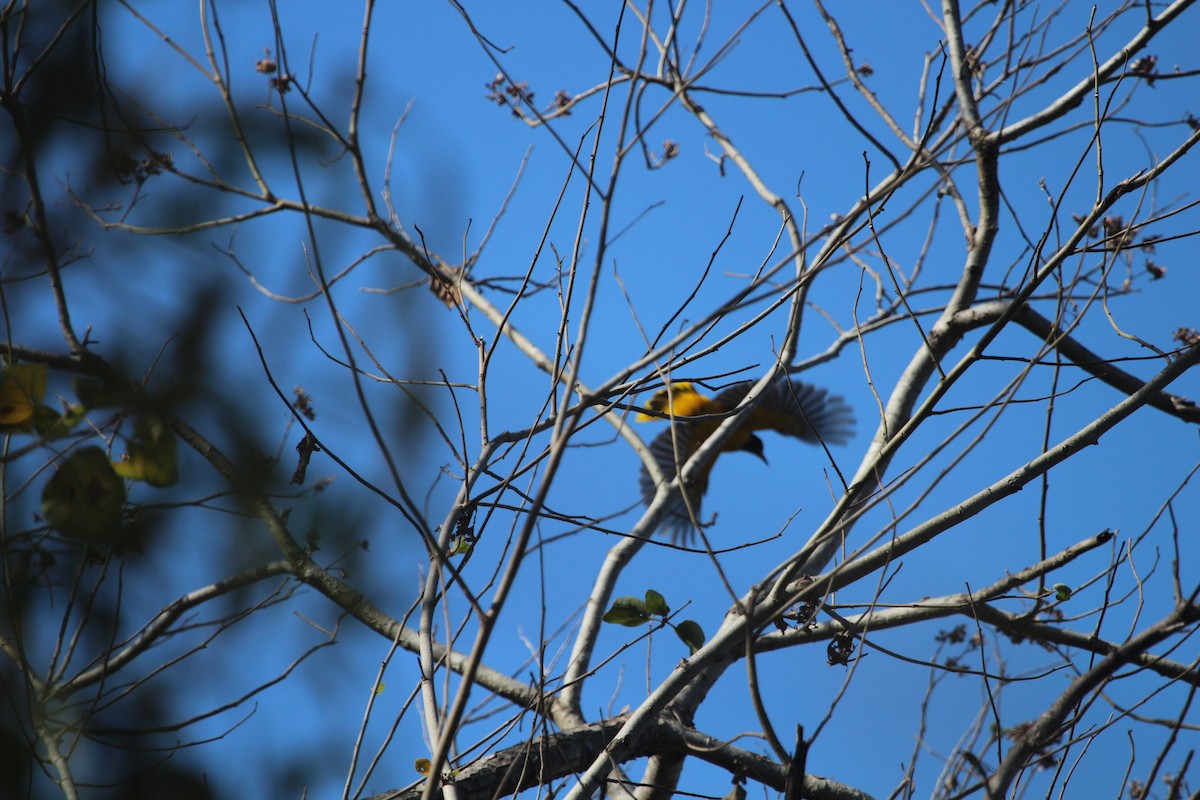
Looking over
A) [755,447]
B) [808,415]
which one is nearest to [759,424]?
[808,415]

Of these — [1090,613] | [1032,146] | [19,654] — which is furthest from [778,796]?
[19,654]

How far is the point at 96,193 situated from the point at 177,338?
16 cm

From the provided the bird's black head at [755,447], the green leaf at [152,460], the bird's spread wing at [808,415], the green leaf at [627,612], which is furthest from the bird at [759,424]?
the green leaf at [152,460]

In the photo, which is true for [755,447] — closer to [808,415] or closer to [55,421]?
[808,415]

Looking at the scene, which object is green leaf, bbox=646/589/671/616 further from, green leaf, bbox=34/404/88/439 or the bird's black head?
the bird's black head

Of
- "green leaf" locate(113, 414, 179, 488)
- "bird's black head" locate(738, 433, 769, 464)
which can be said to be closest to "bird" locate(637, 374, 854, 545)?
"bird's black head" locate(738, 433, 769, 464)

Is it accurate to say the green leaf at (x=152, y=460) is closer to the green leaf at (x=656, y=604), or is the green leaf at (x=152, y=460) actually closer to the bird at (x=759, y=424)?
the green leaf at (x=656, y=604)

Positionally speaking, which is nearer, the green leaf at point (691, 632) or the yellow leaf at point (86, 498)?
the yellow leaf at point (86, 498)

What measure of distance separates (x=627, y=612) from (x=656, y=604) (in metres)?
0.07

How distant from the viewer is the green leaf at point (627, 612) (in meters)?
2.16

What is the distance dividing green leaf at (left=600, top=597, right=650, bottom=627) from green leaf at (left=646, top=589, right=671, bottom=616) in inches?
0.6

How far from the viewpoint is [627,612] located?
85.4 inches

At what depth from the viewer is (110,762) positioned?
63 cm

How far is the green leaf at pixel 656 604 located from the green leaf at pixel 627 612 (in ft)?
0.05
